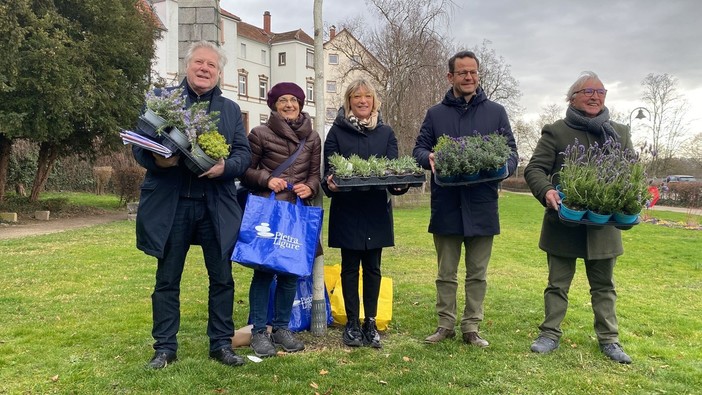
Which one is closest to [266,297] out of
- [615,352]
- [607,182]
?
[607,182]

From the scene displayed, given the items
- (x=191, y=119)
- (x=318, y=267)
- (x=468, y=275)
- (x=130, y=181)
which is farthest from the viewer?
(x=130, y=181)

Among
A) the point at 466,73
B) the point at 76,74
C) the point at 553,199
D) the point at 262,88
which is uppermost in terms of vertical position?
the point at 262,88

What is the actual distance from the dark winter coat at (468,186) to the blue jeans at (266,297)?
4.33ft

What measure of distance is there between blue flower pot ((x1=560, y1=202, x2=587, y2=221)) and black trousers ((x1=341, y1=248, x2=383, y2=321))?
4.85 ft

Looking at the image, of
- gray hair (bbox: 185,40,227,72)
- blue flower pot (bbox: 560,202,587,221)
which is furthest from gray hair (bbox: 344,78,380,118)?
blue flower pot (bbox: 560,202,587,221)

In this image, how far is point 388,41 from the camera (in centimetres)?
2331

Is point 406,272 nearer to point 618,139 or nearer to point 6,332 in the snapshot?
point 618,139

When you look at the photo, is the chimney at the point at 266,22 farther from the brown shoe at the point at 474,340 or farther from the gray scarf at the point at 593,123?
the brown shoe at the point at 474,340

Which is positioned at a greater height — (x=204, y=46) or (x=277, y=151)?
(x=204, y=46)

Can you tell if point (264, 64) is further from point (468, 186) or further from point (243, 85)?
point (468, 186)

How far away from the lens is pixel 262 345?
13.6 feet

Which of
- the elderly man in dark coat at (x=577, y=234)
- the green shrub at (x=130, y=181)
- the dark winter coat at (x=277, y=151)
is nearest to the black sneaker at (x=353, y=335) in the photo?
the dark winter coat at (x=277, y=151)

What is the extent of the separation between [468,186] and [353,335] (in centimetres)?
161

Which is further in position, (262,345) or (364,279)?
(364,279)
